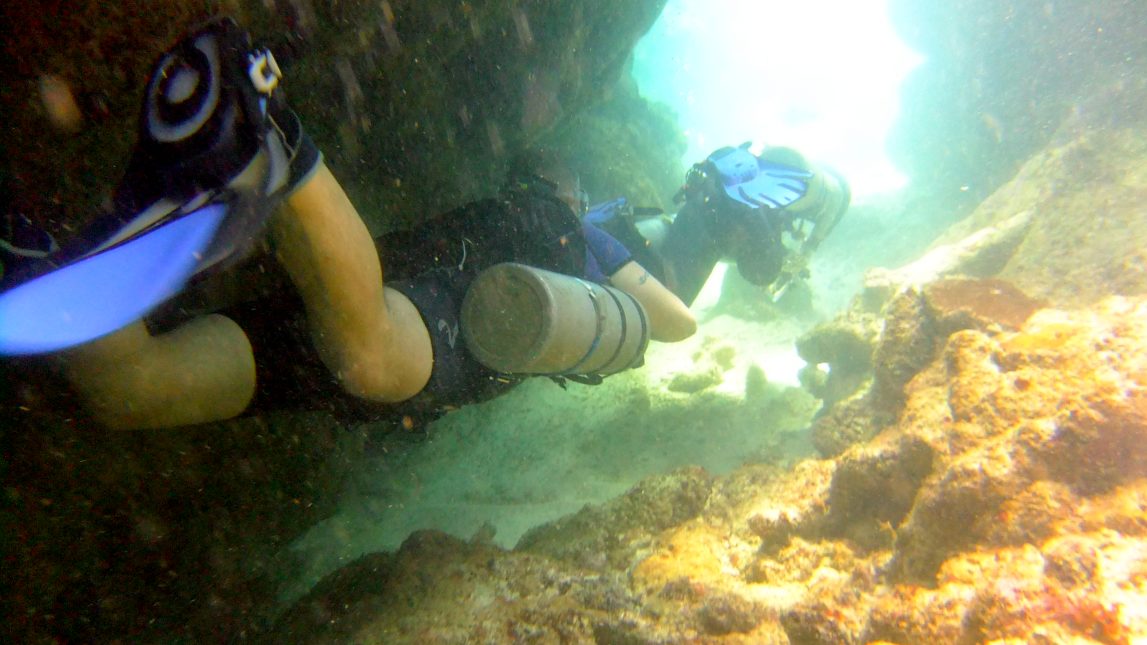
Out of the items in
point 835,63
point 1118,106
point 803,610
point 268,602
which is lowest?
point 835,63

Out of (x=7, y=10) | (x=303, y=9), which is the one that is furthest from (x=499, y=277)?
(x=7, y=10)

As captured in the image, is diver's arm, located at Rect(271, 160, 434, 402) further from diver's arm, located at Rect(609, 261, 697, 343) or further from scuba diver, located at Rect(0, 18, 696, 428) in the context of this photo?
diver's arm, located at Rect(609, 261, 697, 343)

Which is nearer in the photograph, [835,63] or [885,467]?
[885,467]

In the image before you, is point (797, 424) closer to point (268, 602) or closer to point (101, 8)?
point (268, 602)

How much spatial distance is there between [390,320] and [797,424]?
18.6 feet

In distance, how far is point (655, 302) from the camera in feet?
13.3

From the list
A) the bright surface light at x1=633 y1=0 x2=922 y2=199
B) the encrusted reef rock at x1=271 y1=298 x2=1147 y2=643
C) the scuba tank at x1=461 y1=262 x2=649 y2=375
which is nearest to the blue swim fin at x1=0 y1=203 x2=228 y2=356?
the scuba tank at x1=461 y1=262 x2=649 y2=375

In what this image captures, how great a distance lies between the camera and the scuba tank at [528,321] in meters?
2.49

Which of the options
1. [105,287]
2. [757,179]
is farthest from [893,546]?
[757,179]

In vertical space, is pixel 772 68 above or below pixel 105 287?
below

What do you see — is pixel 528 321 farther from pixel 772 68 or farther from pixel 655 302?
pixel 772 68

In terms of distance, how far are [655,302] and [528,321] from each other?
1.77 meters

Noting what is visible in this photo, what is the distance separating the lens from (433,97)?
4582 mm

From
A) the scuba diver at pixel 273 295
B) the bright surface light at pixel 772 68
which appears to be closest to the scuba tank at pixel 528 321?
the scuba diver at pixel 273 295
